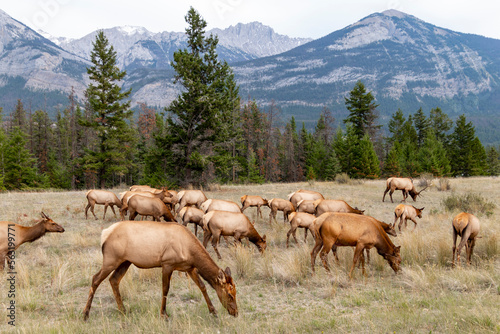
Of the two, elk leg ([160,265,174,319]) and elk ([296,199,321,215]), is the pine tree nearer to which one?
elk ([296,199,321,215])

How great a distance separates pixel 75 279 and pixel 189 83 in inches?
763

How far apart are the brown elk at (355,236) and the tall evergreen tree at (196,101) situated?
59.1 ft

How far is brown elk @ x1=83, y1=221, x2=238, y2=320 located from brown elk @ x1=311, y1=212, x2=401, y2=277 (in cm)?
298

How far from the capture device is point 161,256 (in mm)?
5355

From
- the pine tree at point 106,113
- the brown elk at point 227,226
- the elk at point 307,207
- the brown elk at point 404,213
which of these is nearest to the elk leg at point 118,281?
the brown elk at point 227,226

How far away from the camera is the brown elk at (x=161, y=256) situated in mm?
5297

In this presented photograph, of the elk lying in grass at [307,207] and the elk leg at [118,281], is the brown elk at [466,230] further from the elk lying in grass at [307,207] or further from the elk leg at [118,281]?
the elk leg at [118,281]

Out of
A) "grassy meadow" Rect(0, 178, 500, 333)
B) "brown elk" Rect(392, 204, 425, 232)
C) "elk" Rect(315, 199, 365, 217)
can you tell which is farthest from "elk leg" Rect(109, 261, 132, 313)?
"brown elk" Rect(392, 204, 425, 232)

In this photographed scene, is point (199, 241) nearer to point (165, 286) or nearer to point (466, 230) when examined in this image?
point (165, 286)

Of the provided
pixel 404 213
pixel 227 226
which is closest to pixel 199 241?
pixel 227 226

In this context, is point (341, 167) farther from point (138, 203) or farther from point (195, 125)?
point (138, 203)

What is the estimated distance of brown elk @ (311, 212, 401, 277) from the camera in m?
7.25

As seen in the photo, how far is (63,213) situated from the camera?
15617mm

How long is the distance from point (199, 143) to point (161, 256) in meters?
21.2
